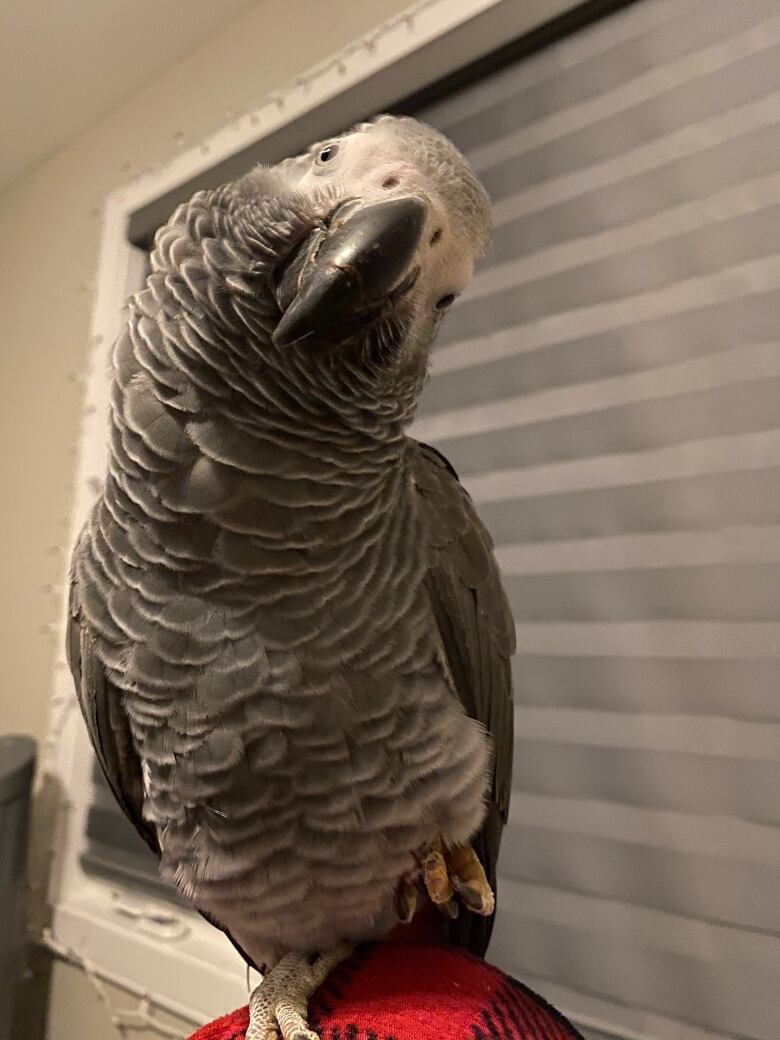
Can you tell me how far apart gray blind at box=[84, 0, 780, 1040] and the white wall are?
2.14ft

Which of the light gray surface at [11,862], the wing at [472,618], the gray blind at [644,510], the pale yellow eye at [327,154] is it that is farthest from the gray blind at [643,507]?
the light gray surface at [11,862]

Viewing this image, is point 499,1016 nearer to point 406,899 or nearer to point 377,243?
point 406,899

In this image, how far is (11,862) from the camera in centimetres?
142

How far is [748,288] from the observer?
35.2 inches

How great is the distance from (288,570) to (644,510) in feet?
1.78

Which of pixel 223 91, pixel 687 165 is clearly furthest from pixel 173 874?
pixel 223 91

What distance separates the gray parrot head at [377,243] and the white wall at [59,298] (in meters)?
0.96

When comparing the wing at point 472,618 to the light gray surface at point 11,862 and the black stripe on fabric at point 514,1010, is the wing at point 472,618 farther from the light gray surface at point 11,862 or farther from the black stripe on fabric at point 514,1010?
the light gray surface at point 11,862

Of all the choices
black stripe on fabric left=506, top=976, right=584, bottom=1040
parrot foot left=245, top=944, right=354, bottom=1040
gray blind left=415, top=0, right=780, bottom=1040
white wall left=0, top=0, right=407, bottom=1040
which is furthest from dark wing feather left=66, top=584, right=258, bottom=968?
white wall left=0, top=0, right=407, bottom=1040

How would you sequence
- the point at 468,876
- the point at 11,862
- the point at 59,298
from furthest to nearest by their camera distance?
1. the point at 59,298
2. the point at 11,862
3. the point at 468,876

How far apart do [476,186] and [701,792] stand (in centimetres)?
74

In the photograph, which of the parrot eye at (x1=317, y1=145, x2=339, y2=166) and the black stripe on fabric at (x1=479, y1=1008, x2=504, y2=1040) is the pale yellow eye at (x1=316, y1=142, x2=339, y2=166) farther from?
the black stripe on fabric at (x1=479, y1=1008, x2=504, y2=1040)

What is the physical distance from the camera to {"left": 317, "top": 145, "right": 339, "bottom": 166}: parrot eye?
2.06 ft

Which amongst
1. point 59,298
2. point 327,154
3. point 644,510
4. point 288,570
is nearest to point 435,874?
point 288,570
